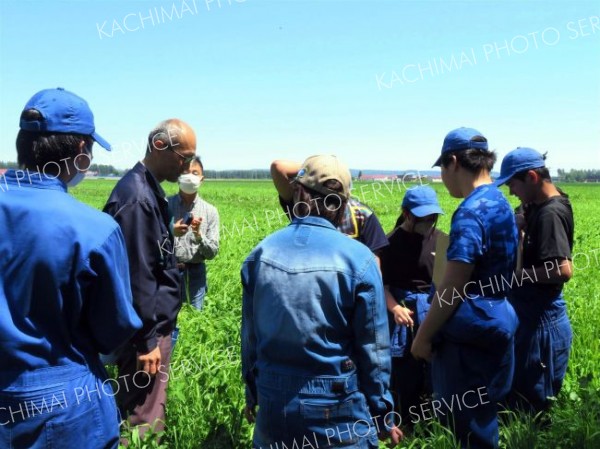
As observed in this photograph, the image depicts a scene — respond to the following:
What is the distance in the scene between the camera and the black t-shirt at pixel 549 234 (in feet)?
10.4

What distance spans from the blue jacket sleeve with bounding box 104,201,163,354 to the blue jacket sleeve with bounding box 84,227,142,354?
0.64 metres

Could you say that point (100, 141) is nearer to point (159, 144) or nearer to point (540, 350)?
point (159, 144)

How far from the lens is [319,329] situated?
1.99 meters

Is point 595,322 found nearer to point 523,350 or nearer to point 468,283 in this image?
point 523,350

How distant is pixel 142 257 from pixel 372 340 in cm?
127

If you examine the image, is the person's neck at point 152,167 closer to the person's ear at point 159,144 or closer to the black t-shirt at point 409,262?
the person's ear at point 159,144

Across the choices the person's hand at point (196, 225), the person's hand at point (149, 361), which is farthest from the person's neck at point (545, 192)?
the person's hand at point (196, 225)

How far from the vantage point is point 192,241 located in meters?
5.09

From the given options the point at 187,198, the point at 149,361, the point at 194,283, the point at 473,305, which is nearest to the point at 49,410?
the point at 149,361

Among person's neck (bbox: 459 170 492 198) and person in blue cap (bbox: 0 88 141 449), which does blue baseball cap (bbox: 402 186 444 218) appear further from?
person in blue cap (bbox: 0 88 141 449)

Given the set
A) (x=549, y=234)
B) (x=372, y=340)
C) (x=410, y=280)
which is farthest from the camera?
(x=410, y=280)

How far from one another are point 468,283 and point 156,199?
5.49 ft

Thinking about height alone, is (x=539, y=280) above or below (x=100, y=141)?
below

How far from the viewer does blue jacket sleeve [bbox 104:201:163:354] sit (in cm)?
266
